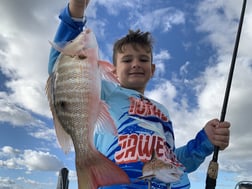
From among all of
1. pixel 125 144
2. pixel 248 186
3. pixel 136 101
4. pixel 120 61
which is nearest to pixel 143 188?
pixel 125 144

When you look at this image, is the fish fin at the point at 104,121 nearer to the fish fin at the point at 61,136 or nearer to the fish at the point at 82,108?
the fish at the point at 82,108

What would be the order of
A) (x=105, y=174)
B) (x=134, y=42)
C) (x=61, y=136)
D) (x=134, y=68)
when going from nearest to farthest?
(x=105, y=174) → (x=61, y=136) → (x=134, y=68) → (x=134, y=42)

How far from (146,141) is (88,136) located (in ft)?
3.03

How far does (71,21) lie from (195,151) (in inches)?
65.4

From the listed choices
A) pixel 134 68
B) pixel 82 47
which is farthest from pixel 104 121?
pixel 134 68

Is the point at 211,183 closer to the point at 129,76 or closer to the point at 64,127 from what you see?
the point at 129,76

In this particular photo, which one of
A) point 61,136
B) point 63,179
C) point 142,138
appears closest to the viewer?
point 61,136

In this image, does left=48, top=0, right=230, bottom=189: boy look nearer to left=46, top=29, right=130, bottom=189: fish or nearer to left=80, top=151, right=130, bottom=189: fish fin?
left=46, top=29, right=130, bottom=189: fish

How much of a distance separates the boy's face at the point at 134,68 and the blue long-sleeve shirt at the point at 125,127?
0.16m

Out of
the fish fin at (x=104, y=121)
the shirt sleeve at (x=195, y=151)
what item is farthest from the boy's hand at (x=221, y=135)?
the fish fin at (x=104, y=121)

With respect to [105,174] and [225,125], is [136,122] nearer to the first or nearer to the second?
[225,125]

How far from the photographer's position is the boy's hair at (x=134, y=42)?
134 inches

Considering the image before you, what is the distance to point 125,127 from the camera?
109 inches

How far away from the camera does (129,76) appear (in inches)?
128
